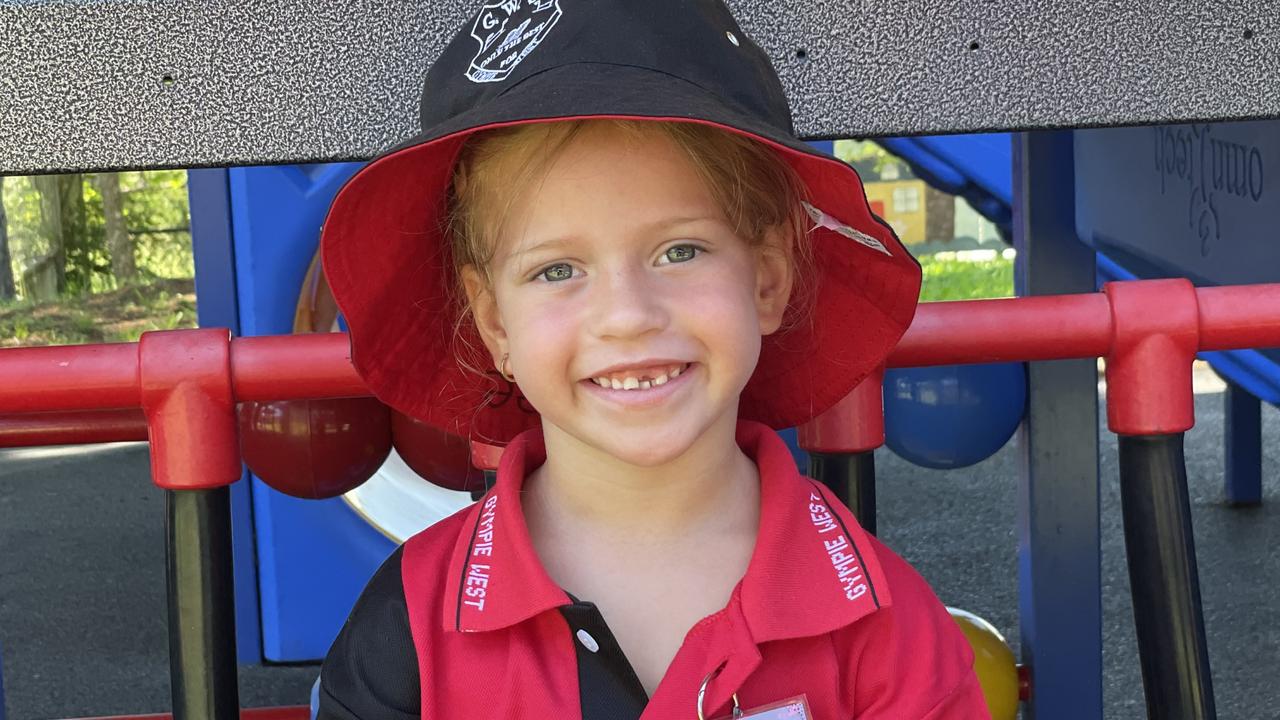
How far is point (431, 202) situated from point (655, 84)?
0.26 metres

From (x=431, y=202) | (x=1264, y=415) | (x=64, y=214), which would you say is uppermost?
(x=64, y=214)

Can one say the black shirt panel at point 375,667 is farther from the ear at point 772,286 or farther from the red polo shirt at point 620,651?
the ear at point 772,286

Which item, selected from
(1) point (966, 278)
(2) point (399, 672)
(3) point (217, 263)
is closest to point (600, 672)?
(2) point (399, 672)

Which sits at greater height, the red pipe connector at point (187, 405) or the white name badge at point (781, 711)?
the red pipe connector at point (187, 405)

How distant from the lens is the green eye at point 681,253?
0.91m

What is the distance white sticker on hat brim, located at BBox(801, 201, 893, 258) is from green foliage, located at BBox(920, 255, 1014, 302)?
5.65 meters

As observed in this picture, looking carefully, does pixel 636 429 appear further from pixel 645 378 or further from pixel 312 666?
pixel 312 666

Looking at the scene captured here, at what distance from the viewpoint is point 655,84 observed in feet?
2.46

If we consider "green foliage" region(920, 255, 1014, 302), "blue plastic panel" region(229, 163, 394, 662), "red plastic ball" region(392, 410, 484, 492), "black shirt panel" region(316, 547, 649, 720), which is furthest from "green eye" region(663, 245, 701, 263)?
"green foliage" region(920, 255, 1014, 302)

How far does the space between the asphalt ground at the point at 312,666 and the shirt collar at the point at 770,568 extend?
135 centimetres

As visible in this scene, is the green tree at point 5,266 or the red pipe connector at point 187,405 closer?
the red pipe connector at point 187,405

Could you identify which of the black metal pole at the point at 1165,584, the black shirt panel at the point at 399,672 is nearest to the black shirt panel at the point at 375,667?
the black shirt panel at the point at 399,672

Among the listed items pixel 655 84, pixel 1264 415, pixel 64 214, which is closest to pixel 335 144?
pixel 655 84

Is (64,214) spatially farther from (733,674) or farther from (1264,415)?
(733,674)
